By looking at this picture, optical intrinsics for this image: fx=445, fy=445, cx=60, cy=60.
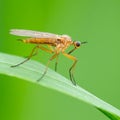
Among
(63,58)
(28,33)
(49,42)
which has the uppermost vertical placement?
(28,33)

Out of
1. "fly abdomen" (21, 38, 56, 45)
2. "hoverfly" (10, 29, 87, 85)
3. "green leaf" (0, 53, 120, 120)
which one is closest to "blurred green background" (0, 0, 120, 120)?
"hoverfly" (10, 29, 87, 85)

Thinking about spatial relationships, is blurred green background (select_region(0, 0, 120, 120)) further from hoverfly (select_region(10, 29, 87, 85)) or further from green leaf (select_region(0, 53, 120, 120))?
green leaf (select_region(0, 53, 120, 120))

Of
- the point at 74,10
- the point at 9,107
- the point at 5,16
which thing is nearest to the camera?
the point at 9,107

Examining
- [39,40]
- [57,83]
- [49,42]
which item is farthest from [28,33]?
[57,83]

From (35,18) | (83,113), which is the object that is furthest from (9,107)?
(35,18)

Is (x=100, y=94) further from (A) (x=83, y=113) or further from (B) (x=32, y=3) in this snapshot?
(B) (x=32, y=3)

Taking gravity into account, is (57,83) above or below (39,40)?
above

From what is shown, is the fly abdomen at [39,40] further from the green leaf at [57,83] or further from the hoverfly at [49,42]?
the green leaf at [57,83]

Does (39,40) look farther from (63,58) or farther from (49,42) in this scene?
(63,58)
